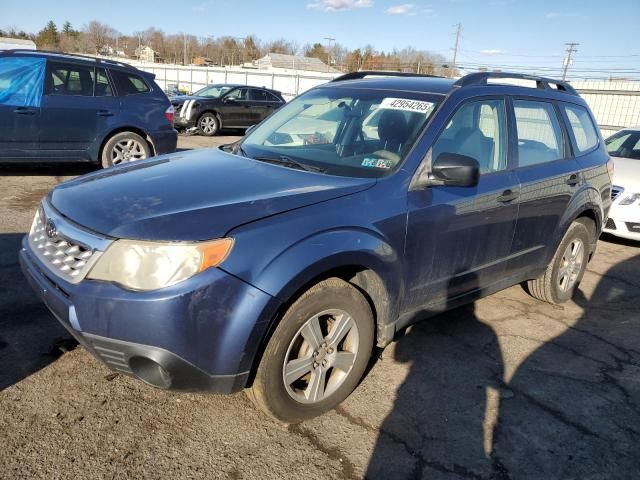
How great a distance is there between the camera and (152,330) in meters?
2.17

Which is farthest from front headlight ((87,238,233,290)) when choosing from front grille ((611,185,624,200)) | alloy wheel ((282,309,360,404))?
front grille ((611,185,624,200))

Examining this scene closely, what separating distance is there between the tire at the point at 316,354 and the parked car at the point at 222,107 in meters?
13.0

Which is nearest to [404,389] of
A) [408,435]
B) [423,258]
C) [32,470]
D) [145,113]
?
[408,435]

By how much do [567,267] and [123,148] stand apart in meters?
6.50

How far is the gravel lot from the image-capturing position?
2.42 meters

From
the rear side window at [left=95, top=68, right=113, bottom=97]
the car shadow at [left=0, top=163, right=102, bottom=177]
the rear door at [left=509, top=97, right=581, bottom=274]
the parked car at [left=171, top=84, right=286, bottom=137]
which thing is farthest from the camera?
the parked car at [left=171, top=84, right=286, bottom=137]

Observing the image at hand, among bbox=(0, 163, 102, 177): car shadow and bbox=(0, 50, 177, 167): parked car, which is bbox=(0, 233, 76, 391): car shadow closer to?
bbox=(0, 50, 177, 167): parked car

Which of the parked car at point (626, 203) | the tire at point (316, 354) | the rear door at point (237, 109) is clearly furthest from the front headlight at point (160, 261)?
the rear door at point (237, 109)

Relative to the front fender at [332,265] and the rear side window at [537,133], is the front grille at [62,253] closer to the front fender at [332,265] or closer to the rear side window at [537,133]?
the front fender at [332,265]

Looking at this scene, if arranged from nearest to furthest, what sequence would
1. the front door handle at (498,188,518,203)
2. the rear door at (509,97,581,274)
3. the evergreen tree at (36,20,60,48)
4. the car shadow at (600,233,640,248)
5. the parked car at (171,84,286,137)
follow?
the front door handle at (498,188,518,203) < the rear door at (509,97,581,274) < the car shadow at (600,233,640,248) < the parked car at (171,84,286,137) < the evergreen tree at (36,20,60,48)

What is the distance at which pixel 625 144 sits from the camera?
8.02 m

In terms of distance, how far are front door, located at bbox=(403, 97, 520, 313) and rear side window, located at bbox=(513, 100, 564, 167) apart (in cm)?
21

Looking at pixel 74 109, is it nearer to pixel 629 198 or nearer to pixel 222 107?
pixel 629 198

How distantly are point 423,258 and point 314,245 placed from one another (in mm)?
899
